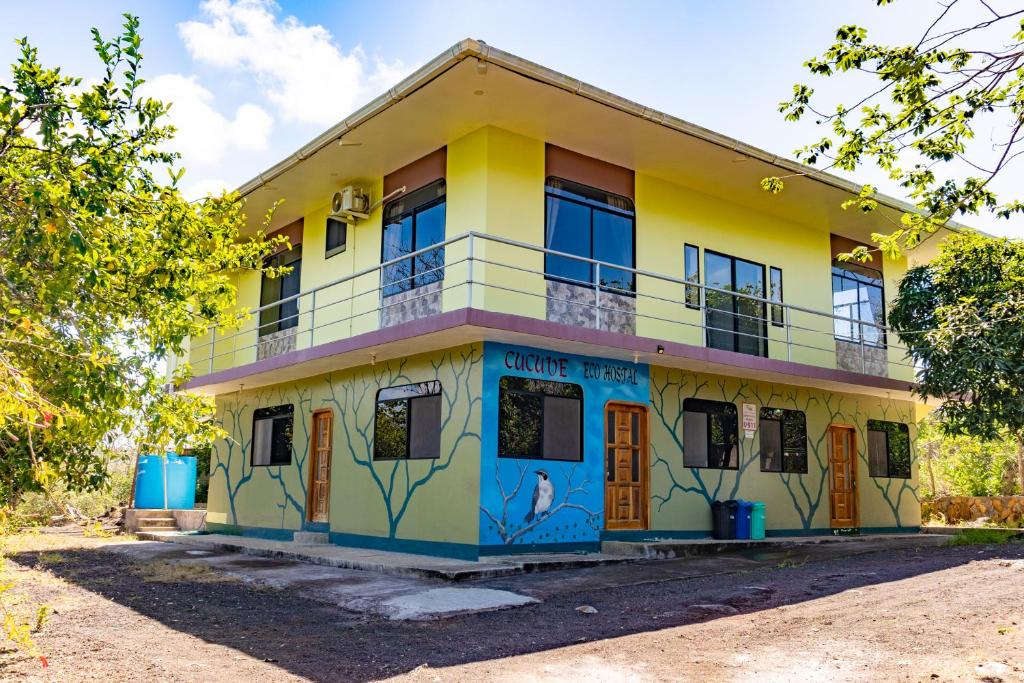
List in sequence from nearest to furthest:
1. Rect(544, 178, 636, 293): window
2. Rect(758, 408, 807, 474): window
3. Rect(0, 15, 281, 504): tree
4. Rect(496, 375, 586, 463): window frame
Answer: Rect(0, 15, 281, 504): tree, Rect(496, 375, 586, 463): window frame, Rect(544, 178, 636, 293): window, Rect(758, 408, 807, 474): window

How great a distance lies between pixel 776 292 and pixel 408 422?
790cm

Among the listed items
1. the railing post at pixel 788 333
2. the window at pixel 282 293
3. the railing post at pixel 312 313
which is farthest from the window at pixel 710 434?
the window at pixel 282 293

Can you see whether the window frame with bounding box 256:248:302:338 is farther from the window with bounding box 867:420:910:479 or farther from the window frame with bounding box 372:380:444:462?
the window with bounding box 867:420:910:479

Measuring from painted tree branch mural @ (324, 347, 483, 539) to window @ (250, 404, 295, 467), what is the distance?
1.76 metres

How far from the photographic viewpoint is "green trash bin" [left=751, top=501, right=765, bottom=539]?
1559 centimetres

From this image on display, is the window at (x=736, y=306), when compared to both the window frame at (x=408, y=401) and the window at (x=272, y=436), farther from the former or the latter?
the window at (x=272, y=436)

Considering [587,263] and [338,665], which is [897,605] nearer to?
[338,665]

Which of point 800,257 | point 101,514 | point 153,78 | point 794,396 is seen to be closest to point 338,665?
point 153,78

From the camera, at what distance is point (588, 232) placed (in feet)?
48.1

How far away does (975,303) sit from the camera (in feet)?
51.0

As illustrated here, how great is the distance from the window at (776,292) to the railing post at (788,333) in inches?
5.7

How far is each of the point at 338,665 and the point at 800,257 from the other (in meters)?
14.1

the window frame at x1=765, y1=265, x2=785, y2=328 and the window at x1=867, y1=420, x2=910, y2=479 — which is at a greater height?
the window frame at x1=765, y1=265, x2=785, y2=328

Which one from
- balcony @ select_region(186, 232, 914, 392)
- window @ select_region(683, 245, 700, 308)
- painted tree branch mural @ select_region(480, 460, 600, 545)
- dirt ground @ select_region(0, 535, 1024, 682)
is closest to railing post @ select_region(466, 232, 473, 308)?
balcony @ select_region(186, 232, 914, 392)
